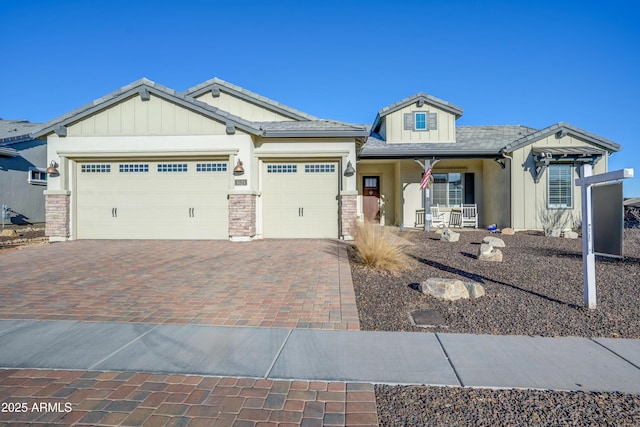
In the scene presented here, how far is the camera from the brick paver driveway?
4566 millimetres

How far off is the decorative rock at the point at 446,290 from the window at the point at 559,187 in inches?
498

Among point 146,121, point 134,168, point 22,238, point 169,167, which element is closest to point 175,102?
point 146,121

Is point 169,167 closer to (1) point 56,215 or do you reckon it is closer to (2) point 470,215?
(1) point 56,215

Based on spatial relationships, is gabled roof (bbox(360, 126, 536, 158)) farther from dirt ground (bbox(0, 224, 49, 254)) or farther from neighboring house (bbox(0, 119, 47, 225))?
neighboring house (bbox(0, 119, 47, 225))

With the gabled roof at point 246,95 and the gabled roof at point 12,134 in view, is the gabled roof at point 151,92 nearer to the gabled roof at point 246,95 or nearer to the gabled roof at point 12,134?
the gabled roof at point 12,134

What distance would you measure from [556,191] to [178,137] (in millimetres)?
15624

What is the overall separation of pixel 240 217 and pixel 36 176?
46.5 ft

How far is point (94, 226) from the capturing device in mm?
11891

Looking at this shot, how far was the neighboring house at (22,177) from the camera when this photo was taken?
642 inches

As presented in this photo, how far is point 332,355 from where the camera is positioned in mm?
3422

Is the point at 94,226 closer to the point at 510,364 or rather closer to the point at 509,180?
the point at 510,364

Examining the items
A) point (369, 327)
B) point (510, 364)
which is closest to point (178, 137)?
point (369, 327)

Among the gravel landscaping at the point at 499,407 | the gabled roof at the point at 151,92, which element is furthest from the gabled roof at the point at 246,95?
the gravel landscaping at the point at 499,407

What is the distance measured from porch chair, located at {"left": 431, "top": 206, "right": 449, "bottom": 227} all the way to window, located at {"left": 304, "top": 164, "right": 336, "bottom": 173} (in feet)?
22.2
